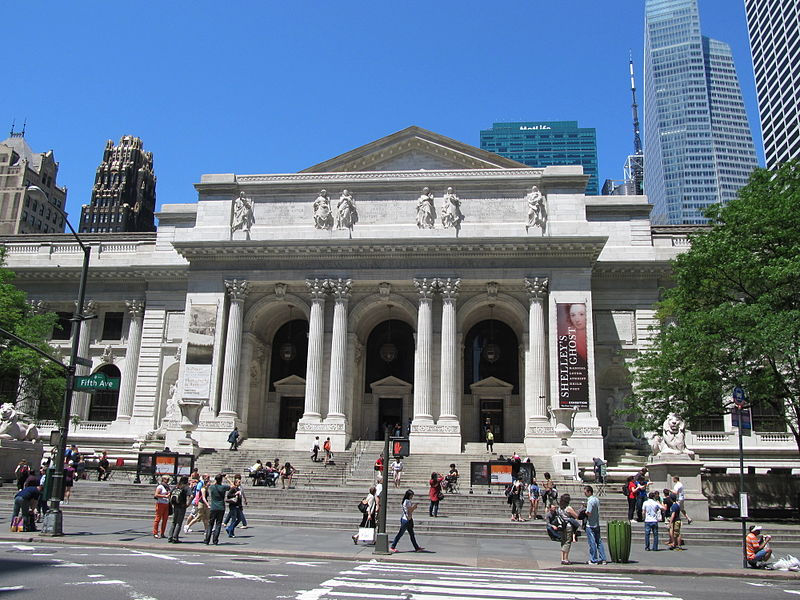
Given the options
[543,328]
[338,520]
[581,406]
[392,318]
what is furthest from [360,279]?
[338,520]

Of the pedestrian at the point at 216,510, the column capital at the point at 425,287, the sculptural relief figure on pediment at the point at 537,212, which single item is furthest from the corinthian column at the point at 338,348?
the pedestrian at the point at 216,510

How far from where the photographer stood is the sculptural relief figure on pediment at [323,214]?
153ft

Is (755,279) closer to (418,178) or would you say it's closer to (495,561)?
(495,561)

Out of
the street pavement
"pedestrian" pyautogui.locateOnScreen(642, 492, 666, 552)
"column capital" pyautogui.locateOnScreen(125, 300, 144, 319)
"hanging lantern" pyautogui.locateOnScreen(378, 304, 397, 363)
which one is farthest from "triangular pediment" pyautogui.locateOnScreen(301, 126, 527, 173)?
the street pavement

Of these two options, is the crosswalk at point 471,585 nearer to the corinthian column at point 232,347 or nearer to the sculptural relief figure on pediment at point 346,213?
the corinthian column at point 232,347

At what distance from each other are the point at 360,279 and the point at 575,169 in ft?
51.4

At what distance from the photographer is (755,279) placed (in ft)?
97.4

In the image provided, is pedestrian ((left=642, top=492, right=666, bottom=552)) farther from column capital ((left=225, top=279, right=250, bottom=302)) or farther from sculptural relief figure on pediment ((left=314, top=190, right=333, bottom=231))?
column capital ((left=225, top=279, right=250, bottom=302))

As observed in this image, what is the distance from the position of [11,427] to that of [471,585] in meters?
27.5

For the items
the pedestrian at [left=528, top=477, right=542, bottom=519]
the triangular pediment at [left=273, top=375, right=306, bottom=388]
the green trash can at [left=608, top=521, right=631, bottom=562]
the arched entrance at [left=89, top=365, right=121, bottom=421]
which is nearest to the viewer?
the green trash can at [left=608, top=521, right=631, bottom=562]

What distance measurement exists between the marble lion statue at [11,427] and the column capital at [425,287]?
22412 mm

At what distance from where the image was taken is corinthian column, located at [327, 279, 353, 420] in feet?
142

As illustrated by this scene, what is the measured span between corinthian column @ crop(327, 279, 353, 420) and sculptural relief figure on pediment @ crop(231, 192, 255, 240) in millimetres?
7092

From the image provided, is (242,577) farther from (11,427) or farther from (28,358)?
(28,358)
